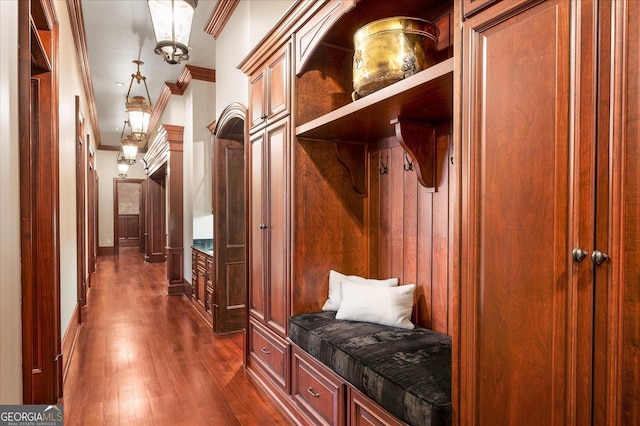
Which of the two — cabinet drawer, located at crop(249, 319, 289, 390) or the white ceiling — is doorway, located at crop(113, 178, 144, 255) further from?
cabinet drawer, located at crop(249, 319, 289, 390)

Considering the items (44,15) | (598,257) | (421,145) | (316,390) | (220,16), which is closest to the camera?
(598,257)

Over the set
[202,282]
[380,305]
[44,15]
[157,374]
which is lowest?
[157,374]

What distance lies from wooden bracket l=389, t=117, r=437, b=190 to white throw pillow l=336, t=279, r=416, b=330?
627 millimetres

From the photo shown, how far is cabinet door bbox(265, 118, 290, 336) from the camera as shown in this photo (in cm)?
255

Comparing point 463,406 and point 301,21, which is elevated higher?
point 301,21

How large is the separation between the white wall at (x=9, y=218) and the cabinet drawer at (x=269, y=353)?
1.44 metres

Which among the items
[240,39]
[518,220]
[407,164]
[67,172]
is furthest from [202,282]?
[518,220]

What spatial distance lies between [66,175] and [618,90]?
4.03m

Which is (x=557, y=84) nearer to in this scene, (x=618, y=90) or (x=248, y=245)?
(x=618, y=90)

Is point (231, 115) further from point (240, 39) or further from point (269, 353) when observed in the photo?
point (269, 353)

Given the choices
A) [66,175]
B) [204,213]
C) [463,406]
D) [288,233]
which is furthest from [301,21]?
[204,213]

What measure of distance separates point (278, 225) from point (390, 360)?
4.25 feet

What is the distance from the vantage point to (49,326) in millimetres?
2684

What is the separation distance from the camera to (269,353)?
283 centimetres
